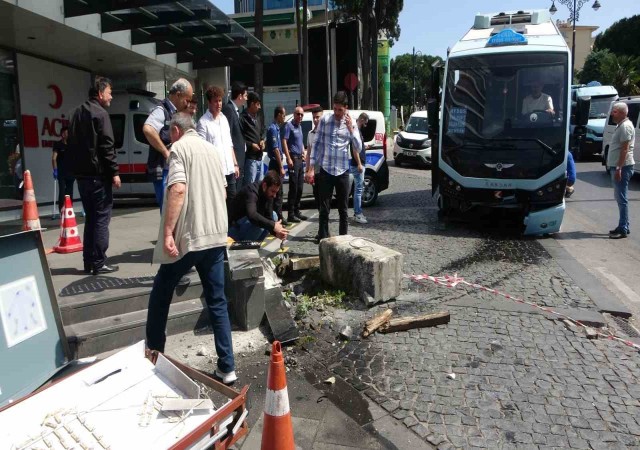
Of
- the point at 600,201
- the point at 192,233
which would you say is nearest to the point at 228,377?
the point at 192,233

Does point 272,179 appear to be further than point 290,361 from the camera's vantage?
Yes

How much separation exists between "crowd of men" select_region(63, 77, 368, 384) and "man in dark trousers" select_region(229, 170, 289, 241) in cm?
1

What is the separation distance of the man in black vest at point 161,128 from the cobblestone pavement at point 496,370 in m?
2.24

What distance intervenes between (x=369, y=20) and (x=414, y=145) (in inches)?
427

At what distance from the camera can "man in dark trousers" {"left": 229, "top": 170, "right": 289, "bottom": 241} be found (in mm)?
5238

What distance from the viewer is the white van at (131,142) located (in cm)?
1181

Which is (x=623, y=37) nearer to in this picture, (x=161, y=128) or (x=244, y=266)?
(x=161, y=128)

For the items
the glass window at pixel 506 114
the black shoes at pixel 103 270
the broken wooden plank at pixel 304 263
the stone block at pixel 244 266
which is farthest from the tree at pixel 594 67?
the black shoes at pixel 103 270

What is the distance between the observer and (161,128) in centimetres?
531

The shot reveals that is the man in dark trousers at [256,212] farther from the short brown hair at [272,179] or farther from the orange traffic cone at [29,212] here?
the orange traffic cone at [29,212]

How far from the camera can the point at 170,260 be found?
3.37 metres

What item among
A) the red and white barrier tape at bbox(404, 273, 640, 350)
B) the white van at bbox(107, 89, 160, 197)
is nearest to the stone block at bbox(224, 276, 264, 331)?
the red and white barrier tape at bbox(404, 273, 640, 350)

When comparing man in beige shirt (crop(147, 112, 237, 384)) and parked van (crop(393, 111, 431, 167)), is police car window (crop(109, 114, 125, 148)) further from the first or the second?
parked van (crop(393, 111, 431, 167))

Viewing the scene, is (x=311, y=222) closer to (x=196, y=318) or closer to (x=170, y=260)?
(x=196, y=318)
